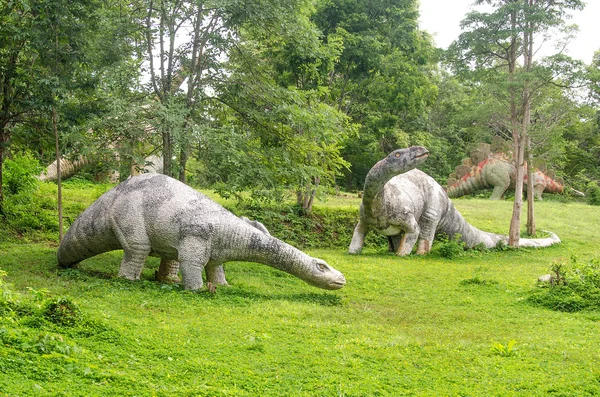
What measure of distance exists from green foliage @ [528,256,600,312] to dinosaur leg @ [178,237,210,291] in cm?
559

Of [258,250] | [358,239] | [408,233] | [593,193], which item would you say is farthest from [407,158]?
[593,193]

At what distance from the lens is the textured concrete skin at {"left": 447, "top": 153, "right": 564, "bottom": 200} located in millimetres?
29031

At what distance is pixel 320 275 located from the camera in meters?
10.7

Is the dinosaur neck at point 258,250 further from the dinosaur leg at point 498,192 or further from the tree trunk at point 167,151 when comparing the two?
the dinosaur leg at point 498,192

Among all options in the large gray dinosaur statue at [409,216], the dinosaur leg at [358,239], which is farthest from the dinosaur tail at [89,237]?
the dinosaur leg at [358,239]

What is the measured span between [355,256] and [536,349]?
28.1 feet

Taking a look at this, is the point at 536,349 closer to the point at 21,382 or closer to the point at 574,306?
the point at 574,306

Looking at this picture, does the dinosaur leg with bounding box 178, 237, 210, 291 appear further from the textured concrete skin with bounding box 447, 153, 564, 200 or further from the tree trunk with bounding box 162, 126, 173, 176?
the textured concrete skin with bounding box 447, 153, 564, 200

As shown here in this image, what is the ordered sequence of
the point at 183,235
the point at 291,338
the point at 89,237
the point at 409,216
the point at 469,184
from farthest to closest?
the point at 469,184, the point at 409,216, the point at 89,237, the point at 183,235, the point at 291,338

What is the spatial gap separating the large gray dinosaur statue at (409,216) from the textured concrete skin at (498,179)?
33.2 feet

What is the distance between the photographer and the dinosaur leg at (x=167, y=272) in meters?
11.8

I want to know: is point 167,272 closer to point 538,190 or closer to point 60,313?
point 60,313

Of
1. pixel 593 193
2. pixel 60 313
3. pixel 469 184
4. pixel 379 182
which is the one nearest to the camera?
pixel 60 313

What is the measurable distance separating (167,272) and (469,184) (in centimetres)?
2084
